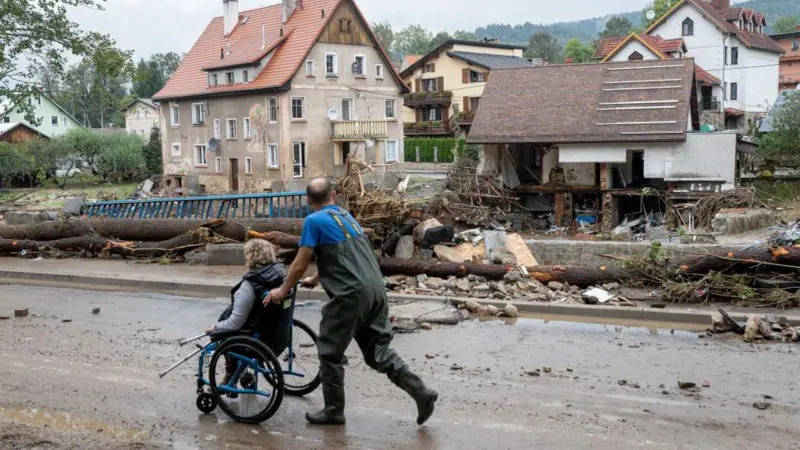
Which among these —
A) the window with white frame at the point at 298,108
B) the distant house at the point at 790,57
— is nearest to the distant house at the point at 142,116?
the window with white frame at the point at 298,108

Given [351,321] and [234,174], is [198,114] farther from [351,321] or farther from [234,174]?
[351,321]

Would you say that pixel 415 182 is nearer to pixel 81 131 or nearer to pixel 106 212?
pixel 106 212

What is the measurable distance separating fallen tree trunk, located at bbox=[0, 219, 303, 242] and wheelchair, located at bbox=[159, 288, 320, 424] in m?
8.34

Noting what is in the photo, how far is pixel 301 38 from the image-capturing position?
48.6 m

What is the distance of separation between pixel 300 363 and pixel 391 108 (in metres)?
46.5

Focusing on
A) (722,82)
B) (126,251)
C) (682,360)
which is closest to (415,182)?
(126,251)

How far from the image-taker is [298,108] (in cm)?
4819

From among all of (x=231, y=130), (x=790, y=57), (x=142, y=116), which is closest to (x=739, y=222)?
(x=231, y=130)

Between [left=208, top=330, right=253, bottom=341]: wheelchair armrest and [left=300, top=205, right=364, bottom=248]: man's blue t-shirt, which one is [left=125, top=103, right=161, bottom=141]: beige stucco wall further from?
[left=300, top=205, right=364, bottom=248]: man's blue t-shirt

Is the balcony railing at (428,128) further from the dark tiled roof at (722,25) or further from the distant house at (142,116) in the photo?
the distant house at (142,116)

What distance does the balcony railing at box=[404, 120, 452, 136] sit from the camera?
6650 cm

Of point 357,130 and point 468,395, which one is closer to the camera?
A: point 468,395

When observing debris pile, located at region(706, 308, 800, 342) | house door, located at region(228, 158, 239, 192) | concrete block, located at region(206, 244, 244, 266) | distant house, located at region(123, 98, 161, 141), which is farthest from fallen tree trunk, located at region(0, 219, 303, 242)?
distant house, located at region(123, 98, 161, 141)

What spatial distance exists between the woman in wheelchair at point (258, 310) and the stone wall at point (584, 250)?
25.0 feet
